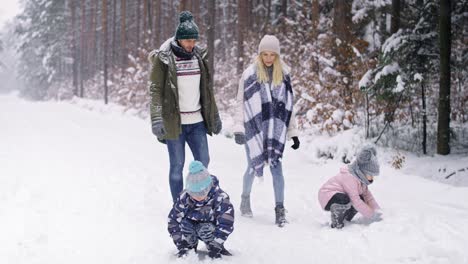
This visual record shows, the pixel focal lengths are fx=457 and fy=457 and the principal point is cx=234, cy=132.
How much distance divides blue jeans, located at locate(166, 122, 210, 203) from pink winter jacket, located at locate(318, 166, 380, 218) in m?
1.35

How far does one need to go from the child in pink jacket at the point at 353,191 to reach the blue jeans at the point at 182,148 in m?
1.40

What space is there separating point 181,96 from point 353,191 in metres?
2.02

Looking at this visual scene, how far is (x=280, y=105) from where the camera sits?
16.4 feet

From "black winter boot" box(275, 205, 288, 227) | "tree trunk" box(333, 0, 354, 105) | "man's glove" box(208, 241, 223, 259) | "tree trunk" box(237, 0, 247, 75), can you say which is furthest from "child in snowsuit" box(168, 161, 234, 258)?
"tree trunk" box(237, 0, 247, 75)

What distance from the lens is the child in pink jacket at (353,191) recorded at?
4629 mm

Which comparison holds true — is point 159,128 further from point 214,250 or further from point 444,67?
point 444,67

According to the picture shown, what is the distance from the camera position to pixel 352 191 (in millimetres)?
4660

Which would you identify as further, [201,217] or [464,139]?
[464,139]

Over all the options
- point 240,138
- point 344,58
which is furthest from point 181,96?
point 344,58

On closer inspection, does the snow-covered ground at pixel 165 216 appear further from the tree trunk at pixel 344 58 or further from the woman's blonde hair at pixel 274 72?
the woman's blonde hair at pixel 274 72

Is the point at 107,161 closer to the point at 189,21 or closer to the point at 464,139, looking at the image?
the point at 189,21

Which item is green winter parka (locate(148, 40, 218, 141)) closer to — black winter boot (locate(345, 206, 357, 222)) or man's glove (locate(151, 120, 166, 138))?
man's glove (locate(151, 120, 166, 138))

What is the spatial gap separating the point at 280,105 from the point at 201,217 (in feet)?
5.75

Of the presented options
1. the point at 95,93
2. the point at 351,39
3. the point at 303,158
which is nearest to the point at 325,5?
the point at 351,39
